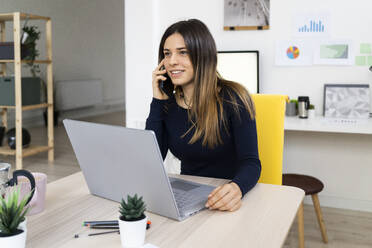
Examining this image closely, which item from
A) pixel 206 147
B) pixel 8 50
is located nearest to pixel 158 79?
pixel 206 147

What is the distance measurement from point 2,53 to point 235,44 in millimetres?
2267

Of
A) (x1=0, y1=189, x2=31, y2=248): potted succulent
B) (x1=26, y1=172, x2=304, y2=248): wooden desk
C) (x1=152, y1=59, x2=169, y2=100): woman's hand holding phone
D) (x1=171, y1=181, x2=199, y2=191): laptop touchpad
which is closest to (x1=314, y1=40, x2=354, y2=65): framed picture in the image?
(x1=152, y1=59, x2=169, y2=100): woman's hand holding phone

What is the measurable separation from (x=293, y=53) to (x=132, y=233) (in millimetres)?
2508

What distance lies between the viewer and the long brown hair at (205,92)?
1418 mm

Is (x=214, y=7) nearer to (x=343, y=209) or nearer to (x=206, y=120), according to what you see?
(x=343, y=209)

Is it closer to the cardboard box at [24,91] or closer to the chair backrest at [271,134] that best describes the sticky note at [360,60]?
the chair backrest at [271,134]

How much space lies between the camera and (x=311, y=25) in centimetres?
296

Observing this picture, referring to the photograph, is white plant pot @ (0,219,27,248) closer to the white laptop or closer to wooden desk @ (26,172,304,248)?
wooden desk @ (26,172,304,248)

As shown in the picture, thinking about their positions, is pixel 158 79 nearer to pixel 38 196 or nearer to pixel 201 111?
pixel 201 111

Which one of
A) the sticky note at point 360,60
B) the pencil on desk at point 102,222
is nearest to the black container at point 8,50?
the sticky note at point 360,60

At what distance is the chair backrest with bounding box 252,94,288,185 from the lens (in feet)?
5.17

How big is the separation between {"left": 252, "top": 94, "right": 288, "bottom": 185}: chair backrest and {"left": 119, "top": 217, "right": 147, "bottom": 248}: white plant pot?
2.86ft

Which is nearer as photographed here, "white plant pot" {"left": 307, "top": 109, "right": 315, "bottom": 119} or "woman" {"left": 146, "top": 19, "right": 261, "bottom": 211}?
"woman" {"left": 146, "top": 19, "right": 261, "bottom": 211}

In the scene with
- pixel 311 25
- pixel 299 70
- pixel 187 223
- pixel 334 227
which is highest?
pixel 311 25
